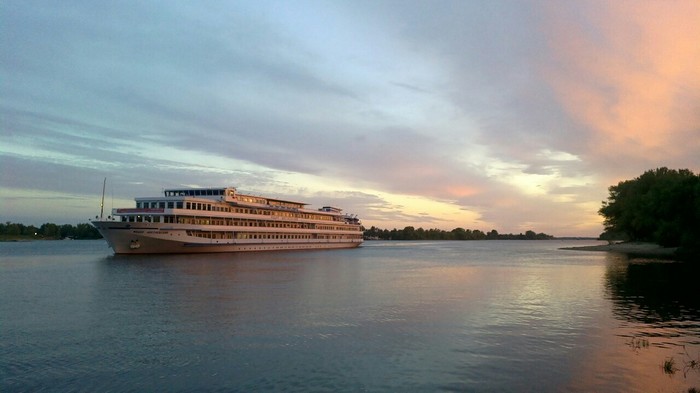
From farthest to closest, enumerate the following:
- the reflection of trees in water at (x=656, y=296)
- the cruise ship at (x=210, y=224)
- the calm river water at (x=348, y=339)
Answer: the cruise ship at (x=210, y=224)
the reflection of trees in water at (x=656, y=296)
the calm river water at (x=348, y=339)

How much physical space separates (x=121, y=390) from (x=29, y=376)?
12.1 ft

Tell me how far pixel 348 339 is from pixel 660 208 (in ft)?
278

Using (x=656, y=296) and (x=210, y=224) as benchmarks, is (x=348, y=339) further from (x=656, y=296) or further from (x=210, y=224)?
(x=210, y=224)

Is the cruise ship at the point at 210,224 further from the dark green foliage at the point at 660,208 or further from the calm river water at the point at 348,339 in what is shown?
the dark green foliage at the point at 660,208

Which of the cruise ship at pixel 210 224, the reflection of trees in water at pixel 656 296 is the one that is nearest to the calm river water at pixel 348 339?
the reflection of trees in water at pixel 656 296

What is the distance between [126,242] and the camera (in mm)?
81125

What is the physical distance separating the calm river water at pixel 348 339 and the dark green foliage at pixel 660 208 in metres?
43.3

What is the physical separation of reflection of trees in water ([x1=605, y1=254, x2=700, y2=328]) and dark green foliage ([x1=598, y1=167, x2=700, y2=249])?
27.1 m

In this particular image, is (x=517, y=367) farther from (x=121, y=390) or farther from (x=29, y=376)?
(x=29, y=376)

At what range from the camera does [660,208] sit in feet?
282

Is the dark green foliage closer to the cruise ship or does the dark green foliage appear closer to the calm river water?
the calm river water

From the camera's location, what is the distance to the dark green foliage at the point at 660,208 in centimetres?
7412

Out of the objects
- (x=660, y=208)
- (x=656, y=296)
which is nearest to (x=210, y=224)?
(x=656, y=296)

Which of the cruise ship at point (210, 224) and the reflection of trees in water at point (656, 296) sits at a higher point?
the cruise ship at point (210, 224)
